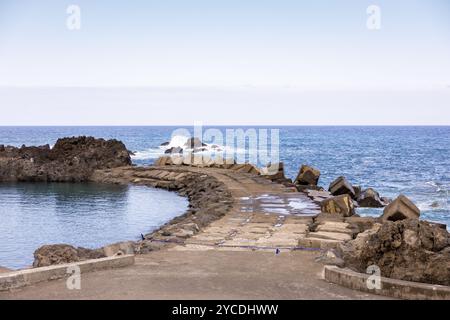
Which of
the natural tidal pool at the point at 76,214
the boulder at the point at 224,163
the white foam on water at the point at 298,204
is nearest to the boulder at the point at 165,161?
the boulder at the point at 224,163

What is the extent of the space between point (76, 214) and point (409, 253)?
656 inches

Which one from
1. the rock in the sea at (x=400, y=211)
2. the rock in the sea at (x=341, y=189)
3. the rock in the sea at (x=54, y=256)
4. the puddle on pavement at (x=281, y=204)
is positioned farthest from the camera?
the rock in the sea at (x=341, y=189)

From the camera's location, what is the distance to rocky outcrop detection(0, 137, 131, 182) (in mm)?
35938

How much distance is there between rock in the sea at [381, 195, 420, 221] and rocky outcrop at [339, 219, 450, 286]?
6057 millimetres

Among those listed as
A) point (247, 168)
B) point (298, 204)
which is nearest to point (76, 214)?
point (298, 204)

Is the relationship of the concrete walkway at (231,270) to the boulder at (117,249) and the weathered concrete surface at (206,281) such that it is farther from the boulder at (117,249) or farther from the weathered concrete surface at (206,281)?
the boulder at (117,249)

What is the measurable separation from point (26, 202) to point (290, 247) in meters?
18.4

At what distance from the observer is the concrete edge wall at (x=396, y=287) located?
6.38m

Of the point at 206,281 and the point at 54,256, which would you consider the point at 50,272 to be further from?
the point at 206,281

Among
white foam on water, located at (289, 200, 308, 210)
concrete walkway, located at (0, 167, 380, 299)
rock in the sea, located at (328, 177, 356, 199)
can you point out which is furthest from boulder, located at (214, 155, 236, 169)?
concrete walkway, located at (0, 167, 380, 299)

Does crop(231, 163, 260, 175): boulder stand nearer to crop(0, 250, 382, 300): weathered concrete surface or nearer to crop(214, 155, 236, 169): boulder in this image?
crop(214, 155, 236, 169): boulder

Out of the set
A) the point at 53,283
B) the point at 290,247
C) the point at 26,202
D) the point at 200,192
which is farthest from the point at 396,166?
the point at 53,283

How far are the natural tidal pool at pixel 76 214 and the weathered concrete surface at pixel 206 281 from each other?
6.33m
